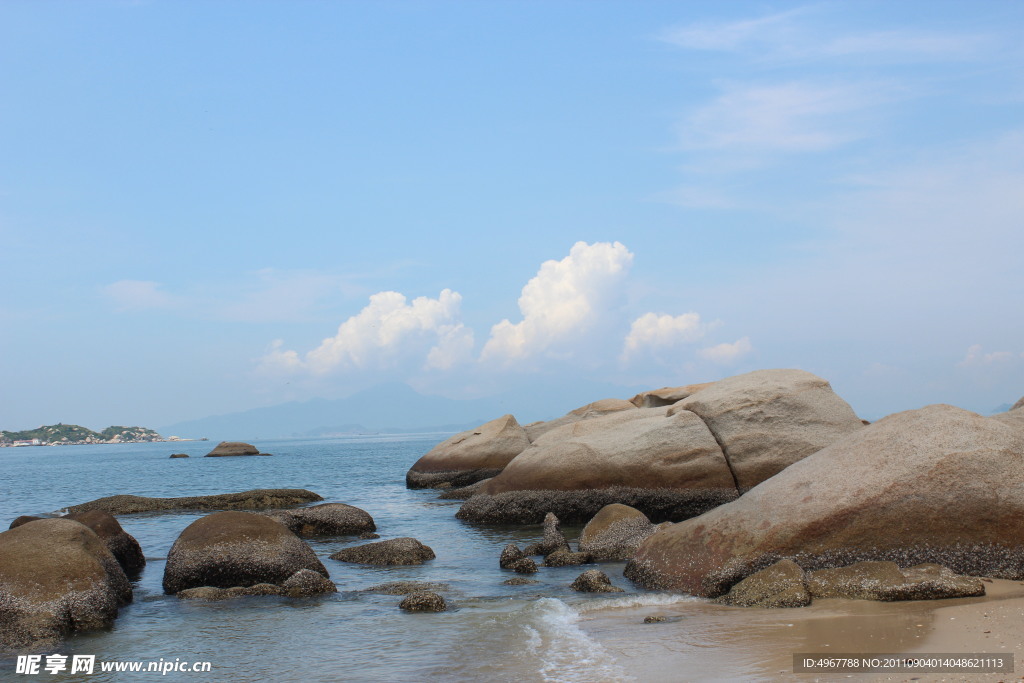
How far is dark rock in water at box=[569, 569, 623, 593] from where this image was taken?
11391 millimetres

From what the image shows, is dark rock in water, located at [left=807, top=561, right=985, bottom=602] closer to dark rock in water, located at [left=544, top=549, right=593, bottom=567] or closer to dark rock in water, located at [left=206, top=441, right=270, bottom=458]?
dark rock in water, located at [left=544, top=549, right=593, bottom=567]

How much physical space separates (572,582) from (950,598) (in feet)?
17.0

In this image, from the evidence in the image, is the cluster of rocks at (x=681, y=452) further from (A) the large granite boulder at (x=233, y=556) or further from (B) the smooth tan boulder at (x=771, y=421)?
(A) the large granite boulder at (x=233, y=556)

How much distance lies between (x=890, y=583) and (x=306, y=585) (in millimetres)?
7971

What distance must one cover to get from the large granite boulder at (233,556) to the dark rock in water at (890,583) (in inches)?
291

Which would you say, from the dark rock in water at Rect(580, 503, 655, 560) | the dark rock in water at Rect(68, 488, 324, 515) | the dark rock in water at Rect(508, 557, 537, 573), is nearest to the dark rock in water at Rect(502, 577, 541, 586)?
the dark rock in water at Rect(508, 557, 537, 573)

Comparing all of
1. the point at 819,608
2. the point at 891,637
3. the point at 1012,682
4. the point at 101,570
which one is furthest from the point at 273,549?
the point at 1012,682

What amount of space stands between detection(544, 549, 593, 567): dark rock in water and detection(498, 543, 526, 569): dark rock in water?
1.60 feet

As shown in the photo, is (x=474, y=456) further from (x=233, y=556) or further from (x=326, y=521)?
(x=233, y=556)

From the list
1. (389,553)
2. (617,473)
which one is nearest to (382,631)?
(389,553)

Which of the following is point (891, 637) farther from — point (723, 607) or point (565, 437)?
point (565, 437)

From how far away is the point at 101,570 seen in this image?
35.5 ft

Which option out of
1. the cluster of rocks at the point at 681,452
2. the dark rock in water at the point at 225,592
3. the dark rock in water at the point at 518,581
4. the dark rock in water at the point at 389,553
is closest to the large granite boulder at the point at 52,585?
the dark rock in water at the point at 225,592

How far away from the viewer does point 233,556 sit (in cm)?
1230
